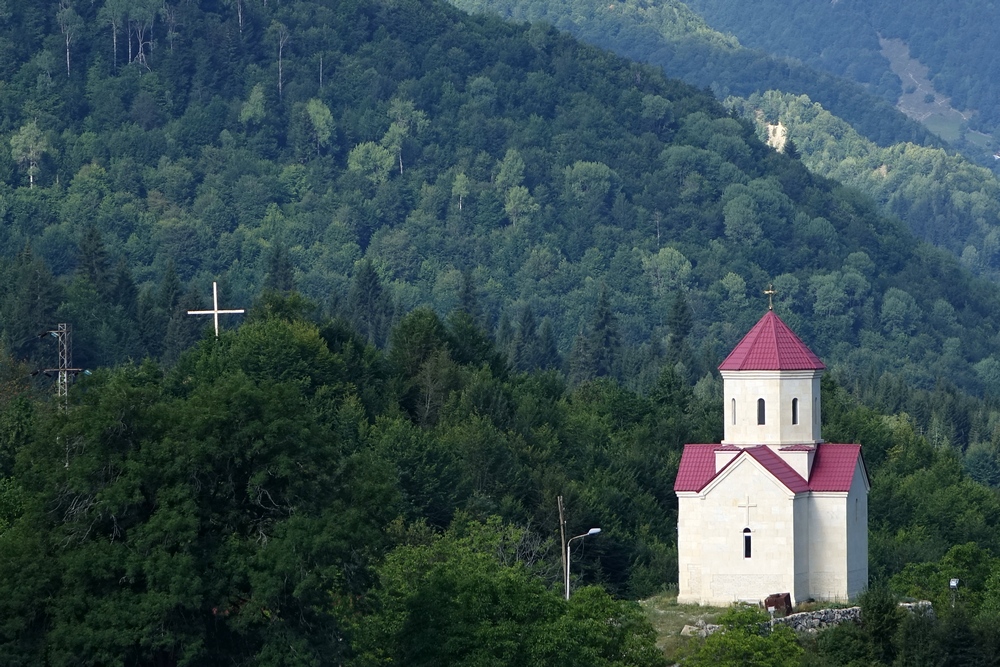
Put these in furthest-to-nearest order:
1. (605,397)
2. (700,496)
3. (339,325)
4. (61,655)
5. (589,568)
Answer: (605,397)
(339,325)
(589,568)
(700,496)
(61,655)

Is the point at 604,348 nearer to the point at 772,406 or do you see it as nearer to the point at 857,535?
the point at 772,406

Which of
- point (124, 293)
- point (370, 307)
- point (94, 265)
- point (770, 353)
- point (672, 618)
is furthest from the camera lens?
point (370, 307)

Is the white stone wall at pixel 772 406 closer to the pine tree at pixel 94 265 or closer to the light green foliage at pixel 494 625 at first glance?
the light green foliage at pixel 494 625

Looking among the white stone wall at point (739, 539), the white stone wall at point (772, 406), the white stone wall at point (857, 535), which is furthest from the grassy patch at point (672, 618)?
the white stone wall at point (772, 406)

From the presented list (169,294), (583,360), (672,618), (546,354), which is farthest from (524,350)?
(672,618)

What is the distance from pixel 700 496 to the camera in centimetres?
7881

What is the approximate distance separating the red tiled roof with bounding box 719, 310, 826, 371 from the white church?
3 cm

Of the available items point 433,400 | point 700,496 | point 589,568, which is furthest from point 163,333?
point 700,496

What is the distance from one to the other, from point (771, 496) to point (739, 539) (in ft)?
5.32

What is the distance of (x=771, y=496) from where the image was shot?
78.1 m

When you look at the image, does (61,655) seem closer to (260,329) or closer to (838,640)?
(838,640)

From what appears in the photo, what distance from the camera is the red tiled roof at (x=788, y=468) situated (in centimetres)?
7888

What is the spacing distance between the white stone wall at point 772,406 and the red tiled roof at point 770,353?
0.62ft

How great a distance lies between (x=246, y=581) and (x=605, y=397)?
72.8m
